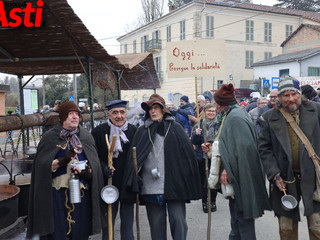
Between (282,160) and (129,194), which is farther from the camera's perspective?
(129,194)

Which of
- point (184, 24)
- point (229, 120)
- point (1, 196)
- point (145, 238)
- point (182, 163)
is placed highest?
point (184, 24)

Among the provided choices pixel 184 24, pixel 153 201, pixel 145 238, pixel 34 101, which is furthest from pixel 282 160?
pixel 184 24

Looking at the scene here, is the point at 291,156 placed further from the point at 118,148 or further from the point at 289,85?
the point at 118,148

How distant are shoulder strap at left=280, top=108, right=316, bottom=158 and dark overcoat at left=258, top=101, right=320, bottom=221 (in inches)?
1.4

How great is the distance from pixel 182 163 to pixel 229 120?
0.70m

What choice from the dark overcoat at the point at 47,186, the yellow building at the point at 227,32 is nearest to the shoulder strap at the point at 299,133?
the dark overcoat at the point at 47,186

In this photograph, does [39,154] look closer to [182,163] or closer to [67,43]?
[182,163]

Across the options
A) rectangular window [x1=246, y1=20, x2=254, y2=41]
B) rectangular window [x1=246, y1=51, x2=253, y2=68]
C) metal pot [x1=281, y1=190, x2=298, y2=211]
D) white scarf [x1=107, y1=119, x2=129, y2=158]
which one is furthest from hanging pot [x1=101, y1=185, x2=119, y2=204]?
rectangular window [x1=246, y1=20, x2=254, y2=41]

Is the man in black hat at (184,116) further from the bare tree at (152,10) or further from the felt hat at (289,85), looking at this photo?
the bare tree at (152,10)

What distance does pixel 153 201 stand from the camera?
3.59 metres

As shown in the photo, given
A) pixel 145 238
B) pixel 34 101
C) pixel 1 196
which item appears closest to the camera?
pixel 1 196

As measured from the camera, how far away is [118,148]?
3791mm

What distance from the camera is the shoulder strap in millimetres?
3162

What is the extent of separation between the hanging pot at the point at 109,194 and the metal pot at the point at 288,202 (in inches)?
67.8
